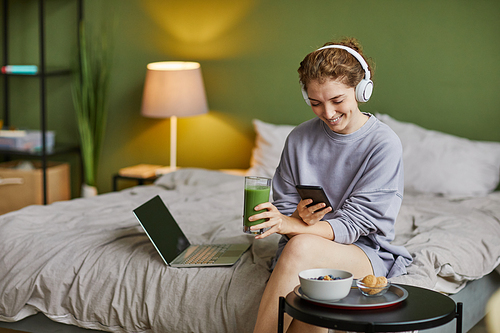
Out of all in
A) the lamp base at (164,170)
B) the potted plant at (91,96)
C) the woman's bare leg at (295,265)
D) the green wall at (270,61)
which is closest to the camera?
the woman's bare leg at (295,265)

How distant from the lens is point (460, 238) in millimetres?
2111

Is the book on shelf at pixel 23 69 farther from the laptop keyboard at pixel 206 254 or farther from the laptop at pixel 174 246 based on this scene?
the laptop keyboard at pixel 206 254

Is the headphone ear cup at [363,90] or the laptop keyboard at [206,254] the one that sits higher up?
the headphone ear cup at [363,90]

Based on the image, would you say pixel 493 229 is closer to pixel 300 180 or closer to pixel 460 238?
pixel 460 238

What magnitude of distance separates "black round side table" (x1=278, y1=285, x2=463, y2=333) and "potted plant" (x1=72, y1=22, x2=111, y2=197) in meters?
3.05

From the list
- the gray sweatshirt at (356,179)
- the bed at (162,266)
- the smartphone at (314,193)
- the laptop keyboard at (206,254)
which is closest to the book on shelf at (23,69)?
the bed at (162,266)

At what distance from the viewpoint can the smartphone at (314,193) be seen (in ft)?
4.74

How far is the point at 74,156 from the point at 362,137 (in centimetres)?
313

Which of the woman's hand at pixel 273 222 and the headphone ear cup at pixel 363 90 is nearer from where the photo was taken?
the woman's hand at pixel 273 222

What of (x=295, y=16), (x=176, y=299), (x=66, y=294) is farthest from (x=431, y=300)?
(x=295, y=16)

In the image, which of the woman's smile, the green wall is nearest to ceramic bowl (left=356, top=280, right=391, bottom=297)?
the woman's smile

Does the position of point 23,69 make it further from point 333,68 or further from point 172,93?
point 333,68

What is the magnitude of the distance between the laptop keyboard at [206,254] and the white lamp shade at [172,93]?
1.69 meters

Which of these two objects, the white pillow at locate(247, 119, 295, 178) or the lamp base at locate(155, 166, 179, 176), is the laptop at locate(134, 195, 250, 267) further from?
the lamp base at locate(155, 166, 179, 176)
